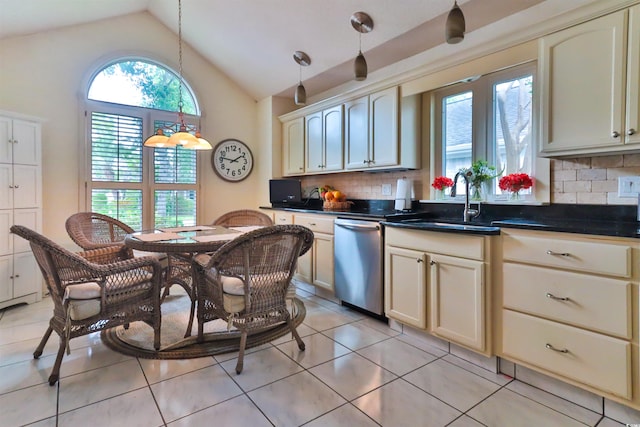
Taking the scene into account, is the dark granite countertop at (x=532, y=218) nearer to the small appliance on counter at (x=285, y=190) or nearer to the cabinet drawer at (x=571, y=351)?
the cabinet drawer at (x=571, y=351)

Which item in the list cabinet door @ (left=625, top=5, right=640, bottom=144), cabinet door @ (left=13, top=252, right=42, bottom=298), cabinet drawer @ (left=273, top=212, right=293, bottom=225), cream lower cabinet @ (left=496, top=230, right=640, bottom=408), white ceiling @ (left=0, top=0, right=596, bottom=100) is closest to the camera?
cream lower cabinet @ (left=496, top=230, right=640, bottom=408)

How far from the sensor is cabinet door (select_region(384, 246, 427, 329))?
2396 millimetres

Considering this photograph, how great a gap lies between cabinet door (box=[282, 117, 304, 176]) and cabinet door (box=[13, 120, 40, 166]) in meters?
2.66

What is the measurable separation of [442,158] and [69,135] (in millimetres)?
3895

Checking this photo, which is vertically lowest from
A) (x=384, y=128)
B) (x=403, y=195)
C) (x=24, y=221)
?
(x=24, y=221)

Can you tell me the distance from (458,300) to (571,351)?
617mm

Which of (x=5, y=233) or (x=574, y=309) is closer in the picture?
(x=574, y=309)

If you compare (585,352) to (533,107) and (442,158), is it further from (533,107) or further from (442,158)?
(442,158)

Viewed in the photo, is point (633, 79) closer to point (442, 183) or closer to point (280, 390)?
point (442, 183)

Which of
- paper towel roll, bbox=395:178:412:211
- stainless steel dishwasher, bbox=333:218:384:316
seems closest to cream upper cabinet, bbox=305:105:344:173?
paper towel roll, bbox=395:178:412:211

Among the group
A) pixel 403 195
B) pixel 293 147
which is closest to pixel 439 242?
pixel 403 195

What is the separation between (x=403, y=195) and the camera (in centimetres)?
317

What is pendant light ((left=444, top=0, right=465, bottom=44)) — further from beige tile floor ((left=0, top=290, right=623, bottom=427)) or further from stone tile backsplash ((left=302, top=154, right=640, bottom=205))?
beige tile floor ((left=0, top=290, right=623, bottom=427))

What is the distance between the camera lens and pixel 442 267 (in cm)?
227
